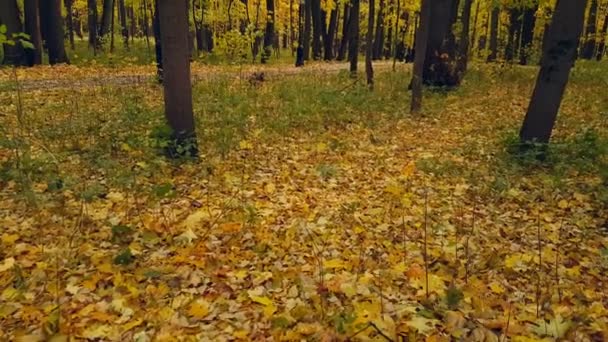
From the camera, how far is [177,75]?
272 inches

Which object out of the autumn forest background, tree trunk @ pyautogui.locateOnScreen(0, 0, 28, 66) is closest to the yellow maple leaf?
the autumn forest background

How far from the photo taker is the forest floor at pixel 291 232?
11.6 feet

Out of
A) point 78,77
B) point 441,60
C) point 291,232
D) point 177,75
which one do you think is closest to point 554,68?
point 291,232

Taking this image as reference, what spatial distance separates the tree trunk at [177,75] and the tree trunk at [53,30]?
13828mm

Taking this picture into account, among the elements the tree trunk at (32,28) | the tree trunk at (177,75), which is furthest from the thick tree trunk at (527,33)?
the tree trunk at (32,28)

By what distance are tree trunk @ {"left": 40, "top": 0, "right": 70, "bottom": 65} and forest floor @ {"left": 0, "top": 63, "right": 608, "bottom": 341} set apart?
9.01m

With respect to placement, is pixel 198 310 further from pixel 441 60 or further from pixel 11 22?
pixel 11 22

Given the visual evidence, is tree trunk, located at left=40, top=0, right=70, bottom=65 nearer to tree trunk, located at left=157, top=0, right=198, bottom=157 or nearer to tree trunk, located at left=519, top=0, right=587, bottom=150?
tree trunk, located at left=157, top=0, right=198, bottom=157

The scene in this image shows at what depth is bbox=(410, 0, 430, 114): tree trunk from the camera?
1092 centimetres

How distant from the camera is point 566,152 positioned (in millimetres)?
8141

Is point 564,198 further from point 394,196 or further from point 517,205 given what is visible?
point 394,196

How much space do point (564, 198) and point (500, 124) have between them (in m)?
4.58

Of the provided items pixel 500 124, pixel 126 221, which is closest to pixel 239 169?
pixel 126 221

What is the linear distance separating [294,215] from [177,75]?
3082 millimetres
